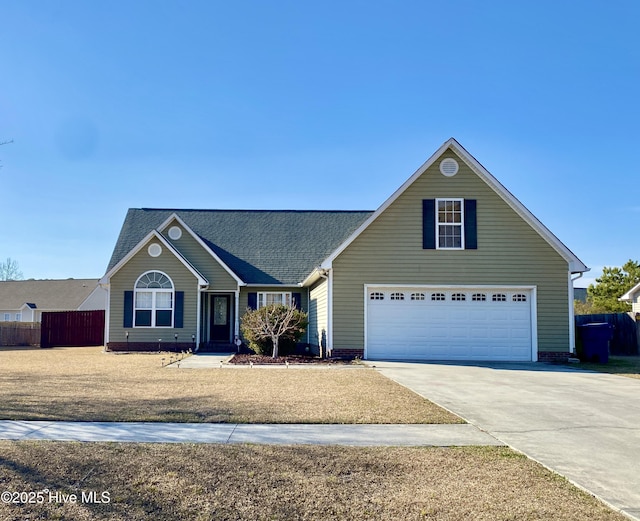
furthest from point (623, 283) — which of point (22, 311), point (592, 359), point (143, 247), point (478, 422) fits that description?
point (22, 311)

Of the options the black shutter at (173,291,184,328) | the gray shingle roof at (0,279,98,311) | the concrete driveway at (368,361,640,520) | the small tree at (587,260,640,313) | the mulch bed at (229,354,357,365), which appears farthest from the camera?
the gray shingle roof at (0,279,98,311)

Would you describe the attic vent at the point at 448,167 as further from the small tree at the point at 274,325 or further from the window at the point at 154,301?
the window at the point at 154,301

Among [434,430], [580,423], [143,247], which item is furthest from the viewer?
[143,247]

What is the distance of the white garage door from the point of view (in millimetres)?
17703

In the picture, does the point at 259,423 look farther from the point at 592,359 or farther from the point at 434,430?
the point at 592,359

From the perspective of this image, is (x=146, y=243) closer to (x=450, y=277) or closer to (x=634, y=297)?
(x=450, y=277)

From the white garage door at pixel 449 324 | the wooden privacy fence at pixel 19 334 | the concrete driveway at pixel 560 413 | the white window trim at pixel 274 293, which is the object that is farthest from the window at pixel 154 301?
the wooden privacy fence at pixel 19 334

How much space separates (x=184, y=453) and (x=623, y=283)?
34923 mm

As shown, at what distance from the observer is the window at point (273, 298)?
22.5m

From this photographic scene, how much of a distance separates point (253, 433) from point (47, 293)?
45.9 meters

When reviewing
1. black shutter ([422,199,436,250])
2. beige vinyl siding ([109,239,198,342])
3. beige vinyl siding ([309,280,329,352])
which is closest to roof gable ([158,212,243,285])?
beige vinyl siding ([109,239,198,342])

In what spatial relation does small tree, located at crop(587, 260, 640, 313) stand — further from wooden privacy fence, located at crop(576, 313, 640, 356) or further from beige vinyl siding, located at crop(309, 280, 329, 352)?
beige vinyl siding, located at crop(309, 280, 329, 352)

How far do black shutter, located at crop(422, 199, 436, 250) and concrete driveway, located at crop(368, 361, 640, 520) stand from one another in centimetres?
453

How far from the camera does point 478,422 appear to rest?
758 centimetres
